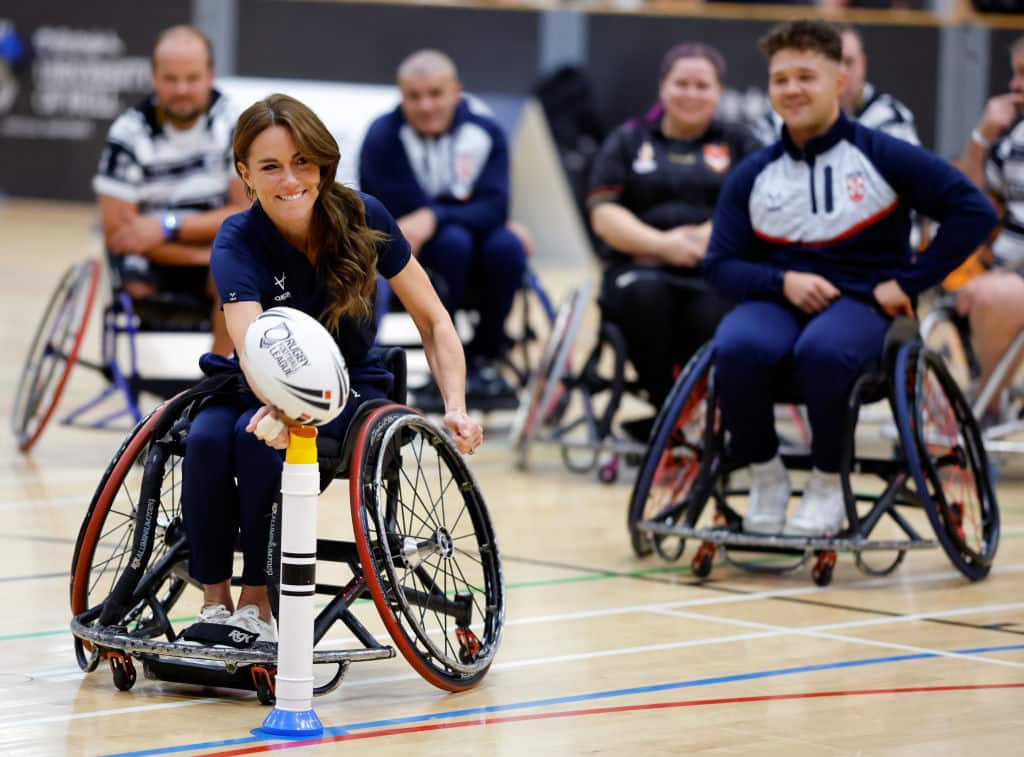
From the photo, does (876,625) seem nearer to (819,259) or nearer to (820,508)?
(820,508)

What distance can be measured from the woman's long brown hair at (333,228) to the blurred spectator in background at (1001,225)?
3293 millimetres

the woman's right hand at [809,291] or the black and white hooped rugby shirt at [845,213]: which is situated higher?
the black and white hooped rugby shirt at [845,213]

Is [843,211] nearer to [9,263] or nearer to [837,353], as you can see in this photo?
[837,353]

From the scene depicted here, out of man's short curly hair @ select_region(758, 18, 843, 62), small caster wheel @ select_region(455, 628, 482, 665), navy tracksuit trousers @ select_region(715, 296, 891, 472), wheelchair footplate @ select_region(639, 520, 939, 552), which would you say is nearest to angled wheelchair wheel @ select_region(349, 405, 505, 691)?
small caster wheel @ select_region(455, 628, 482, 665)

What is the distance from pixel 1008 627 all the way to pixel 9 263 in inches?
390

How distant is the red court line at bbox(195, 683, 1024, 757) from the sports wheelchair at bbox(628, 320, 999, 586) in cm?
98

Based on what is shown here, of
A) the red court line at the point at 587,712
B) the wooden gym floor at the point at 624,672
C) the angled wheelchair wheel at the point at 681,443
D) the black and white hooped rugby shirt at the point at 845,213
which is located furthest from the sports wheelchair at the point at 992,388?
the red court line at the point at 587,712

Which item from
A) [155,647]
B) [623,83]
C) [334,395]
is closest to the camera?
[334,395]

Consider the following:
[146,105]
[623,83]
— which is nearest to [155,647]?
[146,105]

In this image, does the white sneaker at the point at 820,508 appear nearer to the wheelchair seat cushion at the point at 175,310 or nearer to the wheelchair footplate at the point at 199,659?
the wheelchair footplate at the point at 199,659

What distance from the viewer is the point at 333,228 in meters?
3.46

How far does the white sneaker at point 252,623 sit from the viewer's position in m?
3.29

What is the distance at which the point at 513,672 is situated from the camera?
361 cm

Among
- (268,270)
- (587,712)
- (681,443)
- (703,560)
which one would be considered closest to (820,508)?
(703,560)
